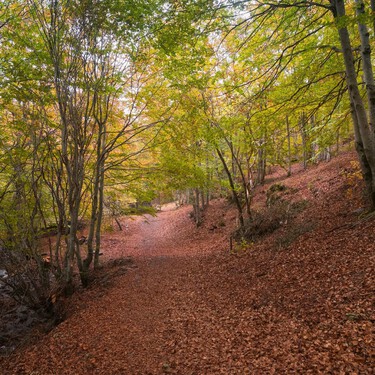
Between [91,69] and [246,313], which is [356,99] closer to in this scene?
[246,313]

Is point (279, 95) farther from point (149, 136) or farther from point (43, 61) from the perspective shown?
point (43, 61)

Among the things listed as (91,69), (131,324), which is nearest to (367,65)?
(91,69)

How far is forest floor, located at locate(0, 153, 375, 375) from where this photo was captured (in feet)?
12.9

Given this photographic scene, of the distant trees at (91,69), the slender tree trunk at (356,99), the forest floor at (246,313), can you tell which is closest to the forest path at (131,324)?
the forest floor at (246,313)

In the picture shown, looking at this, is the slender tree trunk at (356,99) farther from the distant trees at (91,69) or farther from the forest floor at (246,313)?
the forest floor at (246,313)

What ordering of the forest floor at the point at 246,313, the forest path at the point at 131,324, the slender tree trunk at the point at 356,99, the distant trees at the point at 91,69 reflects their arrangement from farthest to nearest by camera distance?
the slender tree trunk at the point at 356,99
the distant trees at the point at 91,69
the forest path at the point at 131,324
the forest floor at the point at 246,313

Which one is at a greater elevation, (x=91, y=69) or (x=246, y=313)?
(x=91, y=69)

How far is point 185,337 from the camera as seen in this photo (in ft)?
17.5

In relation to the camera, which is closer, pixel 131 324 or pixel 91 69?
pixel 131 324

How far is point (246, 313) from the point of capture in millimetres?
5602

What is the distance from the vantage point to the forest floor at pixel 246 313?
155 inches

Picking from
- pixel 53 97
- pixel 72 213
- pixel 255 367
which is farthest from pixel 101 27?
pixel 255 367

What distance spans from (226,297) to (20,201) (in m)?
6.15

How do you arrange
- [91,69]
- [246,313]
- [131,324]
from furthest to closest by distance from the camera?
[91,69], [131,324], [246,313]
